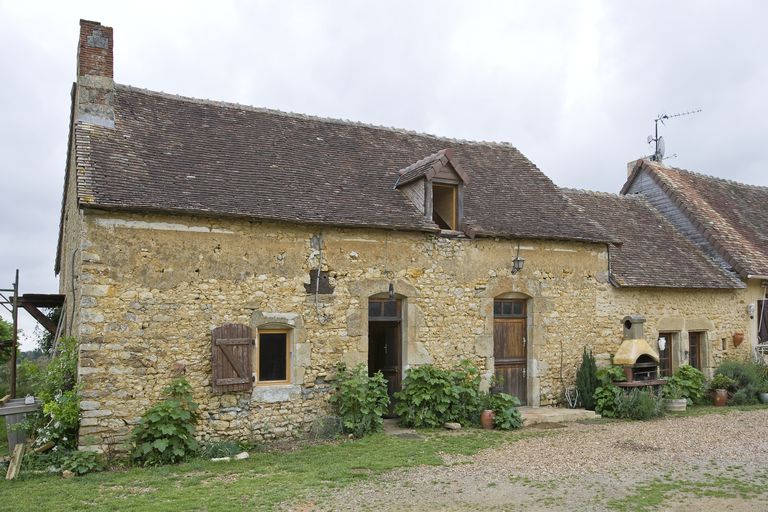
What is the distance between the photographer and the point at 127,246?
10.4m

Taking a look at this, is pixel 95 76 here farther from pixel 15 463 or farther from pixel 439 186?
pixel 439 186

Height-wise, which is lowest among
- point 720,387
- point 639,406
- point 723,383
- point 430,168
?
point 639,406

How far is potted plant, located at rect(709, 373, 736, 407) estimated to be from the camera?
15.5 meters

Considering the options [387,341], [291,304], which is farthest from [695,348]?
[291,304]

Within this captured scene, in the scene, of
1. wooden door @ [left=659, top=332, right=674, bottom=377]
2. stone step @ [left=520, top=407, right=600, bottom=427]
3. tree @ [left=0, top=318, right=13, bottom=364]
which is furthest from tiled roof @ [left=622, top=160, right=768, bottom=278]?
tree @ [left=0, top=318, right=13, bottom=364]

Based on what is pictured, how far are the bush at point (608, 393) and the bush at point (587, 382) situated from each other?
0.28 ft

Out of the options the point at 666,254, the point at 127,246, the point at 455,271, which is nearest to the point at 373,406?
the point at 455,271

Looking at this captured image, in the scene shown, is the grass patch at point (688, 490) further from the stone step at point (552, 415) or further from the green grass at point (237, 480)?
the stone step at point (552, 415)

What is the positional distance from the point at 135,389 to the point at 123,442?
0.80 metres

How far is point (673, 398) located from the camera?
14656 millimetres

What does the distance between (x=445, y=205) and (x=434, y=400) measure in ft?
13.5

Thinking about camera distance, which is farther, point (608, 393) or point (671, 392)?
point (671, 392)

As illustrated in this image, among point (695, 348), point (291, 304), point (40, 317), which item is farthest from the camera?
point (695, 348)

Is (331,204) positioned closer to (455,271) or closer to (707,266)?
(455,271)
